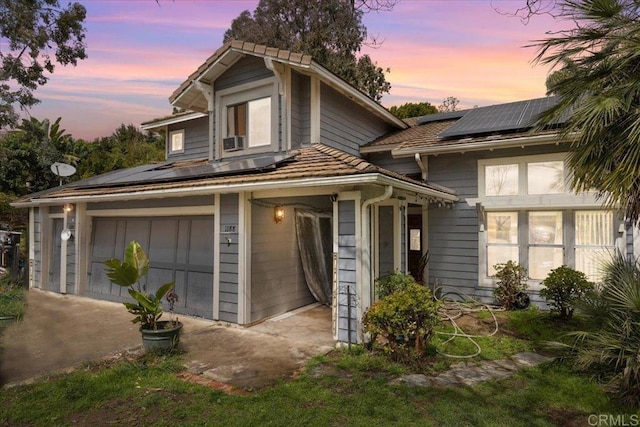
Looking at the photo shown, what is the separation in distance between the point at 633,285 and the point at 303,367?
428 cm

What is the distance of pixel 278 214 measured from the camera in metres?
7.98

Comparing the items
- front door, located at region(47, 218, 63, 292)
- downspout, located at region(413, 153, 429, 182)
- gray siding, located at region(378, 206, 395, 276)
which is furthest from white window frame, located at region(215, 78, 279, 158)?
front door, located at region(47, 218, 63, 292)

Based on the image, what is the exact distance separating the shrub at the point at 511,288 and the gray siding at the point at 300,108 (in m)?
5.26

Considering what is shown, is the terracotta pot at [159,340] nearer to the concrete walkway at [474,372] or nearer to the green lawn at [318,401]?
the green lawn at [318,401]

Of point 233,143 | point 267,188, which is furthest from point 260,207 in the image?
point 233,143

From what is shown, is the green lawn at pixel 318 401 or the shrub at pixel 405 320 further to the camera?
the shrub at pixel 405 320

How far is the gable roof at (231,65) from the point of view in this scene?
7.89 meters

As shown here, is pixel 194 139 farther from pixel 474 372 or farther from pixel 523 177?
pixel 474 372

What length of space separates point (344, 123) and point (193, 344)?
20.6 feet

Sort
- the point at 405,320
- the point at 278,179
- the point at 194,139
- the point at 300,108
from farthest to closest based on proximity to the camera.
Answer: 1. the point at 194,139
2. the point at 300,108
3. the point at 278,179
4. the point at 405,320

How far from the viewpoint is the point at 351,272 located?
19.7ft

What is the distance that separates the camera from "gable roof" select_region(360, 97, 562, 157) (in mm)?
8062

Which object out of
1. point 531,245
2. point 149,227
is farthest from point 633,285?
point 149,227

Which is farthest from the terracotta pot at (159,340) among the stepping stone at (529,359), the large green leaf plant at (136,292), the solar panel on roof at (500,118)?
the solar panel on roof at (500,118)
